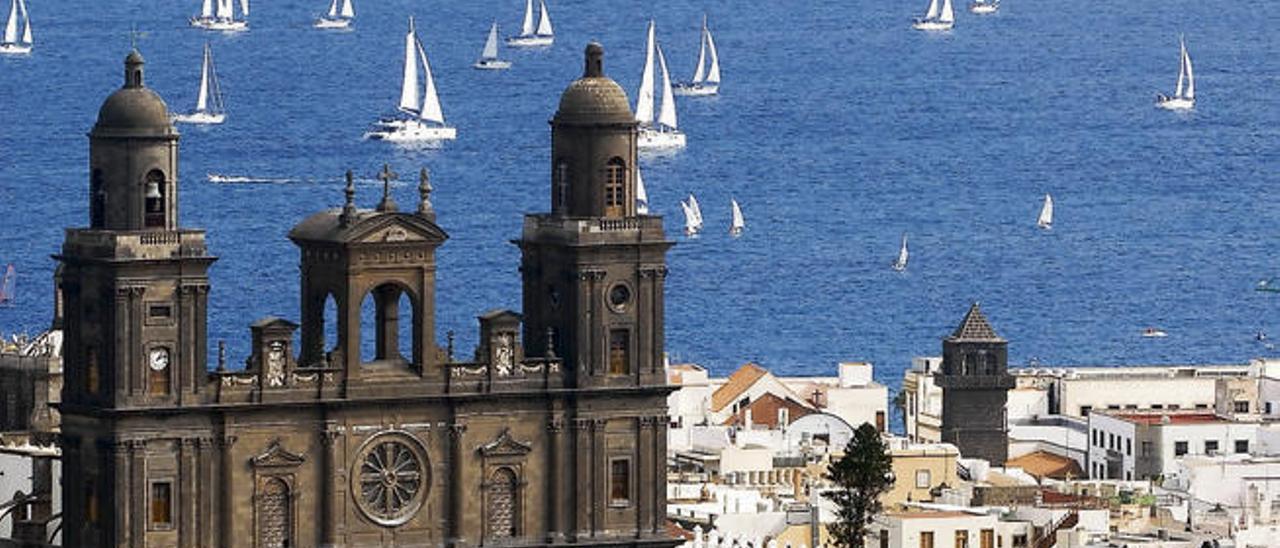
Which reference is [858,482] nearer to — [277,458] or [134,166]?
[277,458]

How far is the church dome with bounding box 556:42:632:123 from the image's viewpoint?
12656cm

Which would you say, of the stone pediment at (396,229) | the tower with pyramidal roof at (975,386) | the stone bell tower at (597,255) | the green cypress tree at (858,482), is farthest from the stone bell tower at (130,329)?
the tower with pyramidal roof at (975,386)

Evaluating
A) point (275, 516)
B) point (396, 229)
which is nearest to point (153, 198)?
point (396, 229)

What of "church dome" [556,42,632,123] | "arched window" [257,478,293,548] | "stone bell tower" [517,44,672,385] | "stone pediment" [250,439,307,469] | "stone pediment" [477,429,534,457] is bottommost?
"arched window" [257,478,293,548]

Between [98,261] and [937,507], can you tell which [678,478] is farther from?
[98,261]

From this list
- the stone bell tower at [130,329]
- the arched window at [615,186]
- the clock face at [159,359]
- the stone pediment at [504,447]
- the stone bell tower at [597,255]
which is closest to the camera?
the stone bell tower at [130,329]

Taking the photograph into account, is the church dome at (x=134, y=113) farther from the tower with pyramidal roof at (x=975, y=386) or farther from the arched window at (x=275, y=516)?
the tower with pyramidal roof at (x=975, y=386)

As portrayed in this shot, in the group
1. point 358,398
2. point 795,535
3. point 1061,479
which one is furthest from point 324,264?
point 1061,479

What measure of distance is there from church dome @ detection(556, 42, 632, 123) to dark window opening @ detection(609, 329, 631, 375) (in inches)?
166

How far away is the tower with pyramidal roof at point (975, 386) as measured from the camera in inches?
7544

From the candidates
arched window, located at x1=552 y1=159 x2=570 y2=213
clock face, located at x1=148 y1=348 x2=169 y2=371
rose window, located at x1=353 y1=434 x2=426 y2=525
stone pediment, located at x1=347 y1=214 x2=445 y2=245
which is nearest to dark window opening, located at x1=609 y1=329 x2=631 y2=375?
arched window, located at x1=552 y1=159 x2=570 y2=213

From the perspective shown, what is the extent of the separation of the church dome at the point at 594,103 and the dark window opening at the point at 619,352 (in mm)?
4216

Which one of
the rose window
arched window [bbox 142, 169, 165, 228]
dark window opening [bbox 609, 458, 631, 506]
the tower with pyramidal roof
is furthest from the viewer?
the tower with pyramidal roof

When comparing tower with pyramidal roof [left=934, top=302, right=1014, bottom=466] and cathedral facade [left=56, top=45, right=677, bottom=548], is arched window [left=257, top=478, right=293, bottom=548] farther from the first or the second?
tower with pyramidal roof [left=934, top=302, right=1014, bottom=466]
